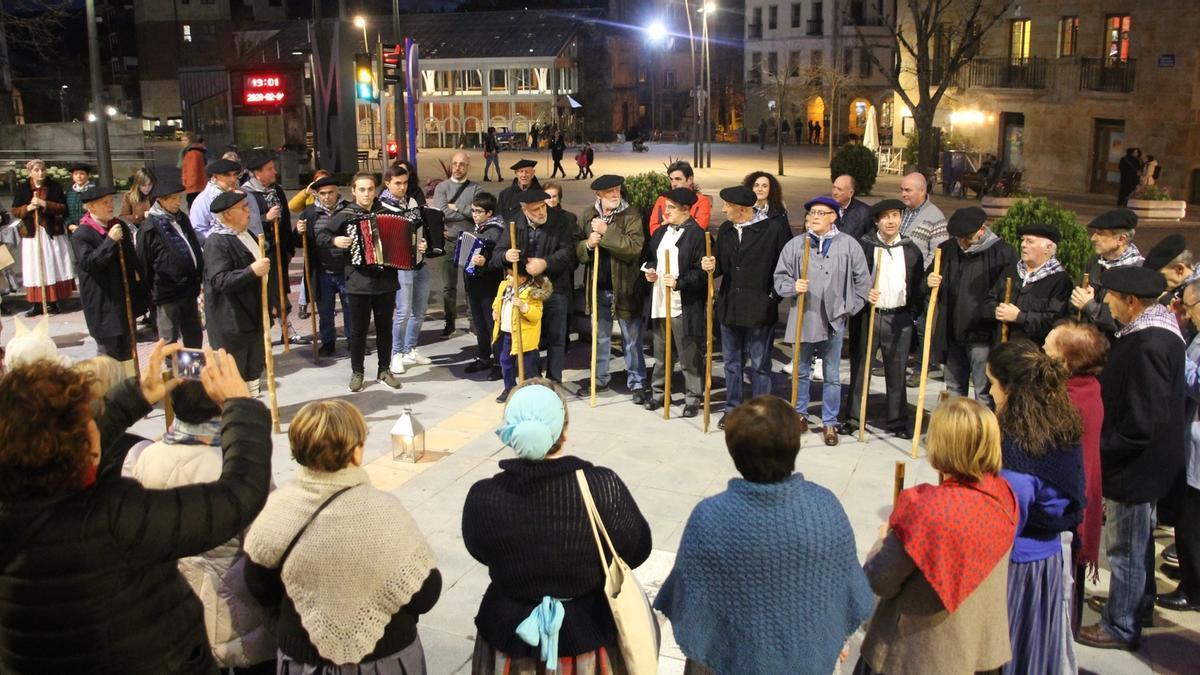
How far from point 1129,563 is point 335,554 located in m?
4.13

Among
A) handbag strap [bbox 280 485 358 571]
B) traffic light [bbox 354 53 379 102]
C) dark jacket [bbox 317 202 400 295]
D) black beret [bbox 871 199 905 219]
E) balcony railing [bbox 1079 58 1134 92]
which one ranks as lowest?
handbag strap [bbox 280 485 358 571]

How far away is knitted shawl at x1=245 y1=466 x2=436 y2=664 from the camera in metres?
3.73

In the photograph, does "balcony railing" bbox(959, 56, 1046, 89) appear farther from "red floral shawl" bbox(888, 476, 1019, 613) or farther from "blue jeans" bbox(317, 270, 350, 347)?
"red floral shawl" bbox(888, 476, 1019, 613)

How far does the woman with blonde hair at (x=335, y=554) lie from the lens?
→ 12.3 ft

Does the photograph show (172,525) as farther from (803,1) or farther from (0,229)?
(803,1)

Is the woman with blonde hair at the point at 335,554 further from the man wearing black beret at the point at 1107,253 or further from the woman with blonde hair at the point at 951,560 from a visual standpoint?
the man wearing black beret at the point at 1107,253

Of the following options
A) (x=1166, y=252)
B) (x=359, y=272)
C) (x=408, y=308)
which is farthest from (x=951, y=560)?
(x=408, y=308)

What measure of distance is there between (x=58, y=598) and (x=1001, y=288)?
22.9 ft

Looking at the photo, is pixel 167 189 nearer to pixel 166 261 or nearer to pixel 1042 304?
pixel 166 261

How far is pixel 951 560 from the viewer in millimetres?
3854

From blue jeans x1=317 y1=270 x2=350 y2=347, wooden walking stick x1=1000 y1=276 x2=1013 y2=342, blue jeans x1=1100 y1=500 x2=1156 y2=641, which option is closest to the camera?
blue jeans x1=1100 y1=500 x2=1156 y2=641

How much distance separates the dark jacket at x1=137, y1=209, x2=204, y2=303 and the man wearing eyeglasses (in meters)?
5.22

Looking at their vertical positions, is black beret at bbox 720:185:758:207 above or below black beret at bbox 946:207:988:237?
above

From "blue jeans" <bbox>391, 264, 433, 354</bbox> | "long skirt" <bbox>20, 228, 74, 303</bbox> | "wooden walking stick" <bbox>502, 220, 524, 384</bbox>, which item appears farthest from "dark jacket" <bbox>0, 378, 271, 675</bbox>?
"long skirt" <bbox>20, 228, 74, 303</bbox>
